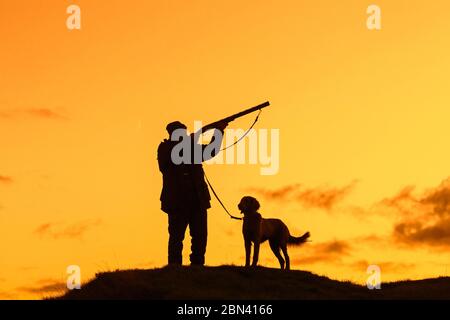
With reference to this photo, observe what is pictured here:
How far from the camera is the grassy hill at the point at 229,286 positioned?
2017 centimetres


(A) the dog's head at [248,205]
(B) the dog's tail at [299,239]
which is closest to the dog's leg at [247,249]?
(A) the dog's head at [248,205]

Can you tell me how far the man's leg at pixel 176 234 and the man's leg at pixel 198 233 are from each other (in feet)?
0.68

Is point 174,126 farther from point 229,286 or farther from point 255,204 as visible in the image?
point 229,286

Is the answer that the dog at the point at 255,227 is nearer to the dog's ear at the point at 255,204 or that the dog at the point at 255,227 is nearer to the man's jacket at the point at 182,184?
the dog's ear at the point at 255,204

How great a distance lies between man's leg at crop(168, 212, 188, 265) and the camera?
23.7m

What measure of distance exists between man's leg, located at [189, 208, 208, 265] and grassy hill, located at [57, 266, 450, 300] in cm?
104

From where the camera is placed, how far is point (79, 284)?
2220 centimetres

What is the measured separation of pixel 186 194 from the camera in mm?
23688

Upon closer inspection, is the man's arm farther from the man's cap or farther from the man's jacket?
the man's cap

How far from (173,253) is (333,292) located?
4.15m

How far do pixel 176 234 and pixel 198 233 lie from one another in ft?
1.84
